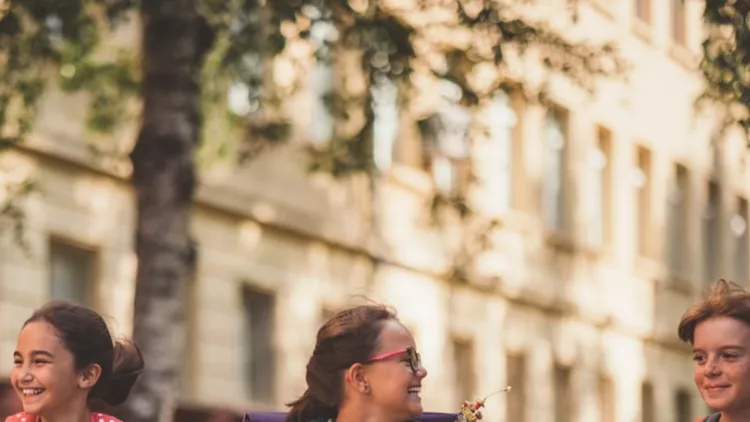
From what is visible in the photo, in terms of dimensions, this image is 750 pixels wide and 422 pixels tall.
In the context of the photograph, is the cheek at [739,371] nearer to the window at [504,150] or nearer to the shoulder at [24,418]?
the shoulder at [24,418]

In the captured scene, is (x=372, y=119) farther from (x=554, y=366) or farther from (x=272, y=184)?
(x=554, y=366)

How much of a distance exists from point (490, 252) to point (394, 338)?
1069 inches

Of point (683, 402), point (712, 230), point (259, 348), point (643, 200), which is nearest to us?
point (259, 348)

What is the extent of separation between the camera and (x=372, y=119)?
20.6 m

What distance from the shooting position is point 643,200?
46.2m

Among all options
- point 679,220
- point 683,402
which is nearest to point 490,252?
point 683,402

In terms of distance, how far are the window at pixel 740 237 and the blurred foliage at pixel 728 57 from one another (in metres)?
38.4

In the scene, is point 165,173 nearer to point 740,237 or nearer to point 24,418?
point 24,418

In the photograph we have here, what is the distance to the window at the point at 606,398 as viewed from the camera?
4369 centimetres

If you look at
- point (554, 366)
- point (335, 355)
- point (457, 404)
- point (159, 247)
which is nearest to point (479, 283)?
point (457, 404)

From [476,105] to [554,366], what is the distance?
72.2 feet

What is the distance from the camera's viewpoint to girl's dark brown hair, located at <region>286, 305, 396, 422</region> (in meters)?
8.59

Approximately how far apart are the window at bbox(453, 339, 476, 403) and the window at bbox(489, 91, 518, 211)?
263 centimetres

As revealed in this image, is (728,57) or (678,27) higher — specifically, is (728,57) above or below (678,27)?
below
